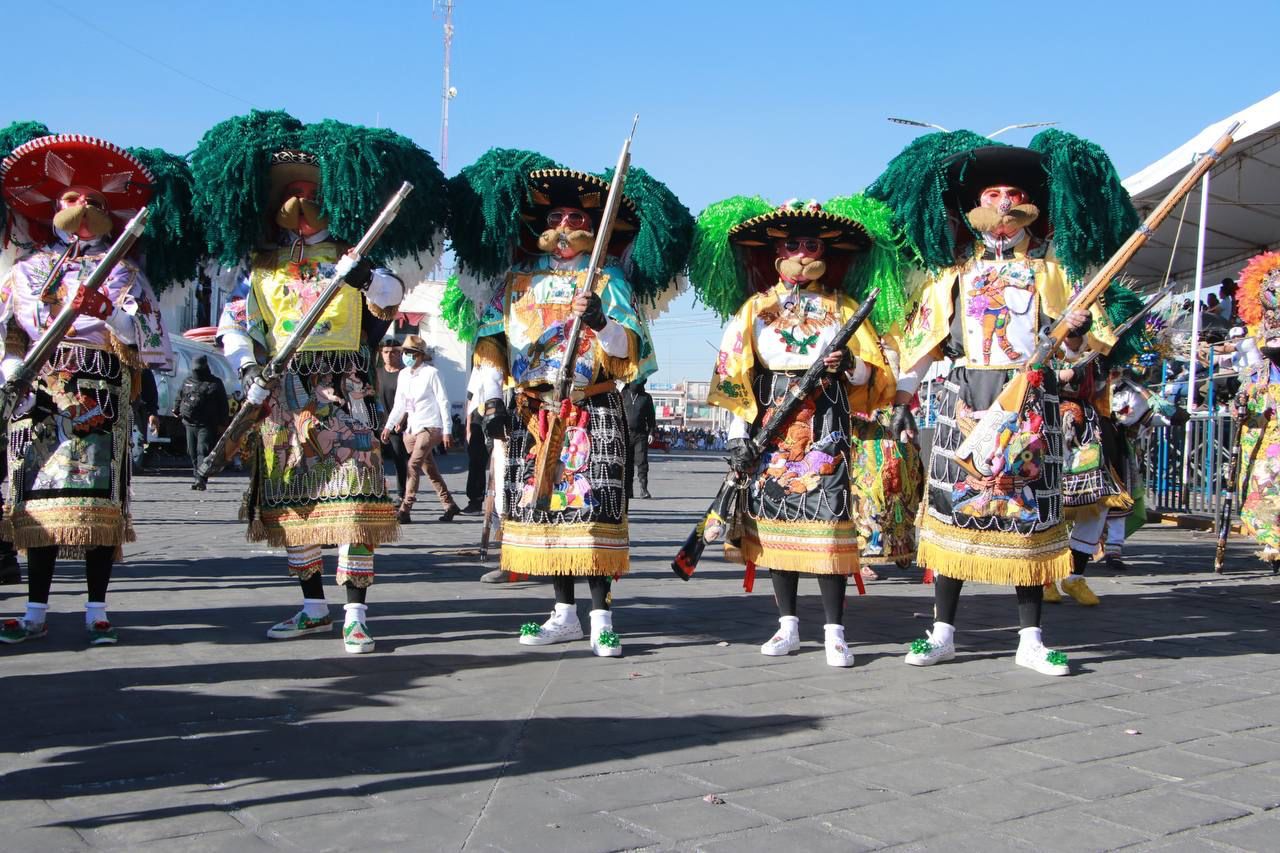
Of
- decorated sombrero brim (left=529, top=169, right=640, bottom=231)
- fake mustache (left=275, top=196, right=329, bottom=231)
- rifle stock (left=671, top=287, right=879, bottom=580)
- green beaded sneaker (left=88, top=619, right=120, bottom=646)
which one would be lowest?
green beaded sneaker (left=88, top=619, right=120, bottom=646)

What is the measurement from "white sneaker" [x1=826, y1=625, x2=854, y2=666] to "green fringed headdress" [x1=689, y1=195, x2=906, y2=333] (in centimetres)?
164

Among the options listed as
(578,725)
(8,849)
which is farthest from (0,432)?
(578,725)

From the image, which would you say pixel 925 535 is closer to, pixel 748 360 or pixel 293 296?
pixel 748 360

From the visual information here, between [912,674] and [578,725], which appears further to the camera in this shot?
[912,674]

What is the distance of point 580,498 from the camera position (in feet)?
17.8

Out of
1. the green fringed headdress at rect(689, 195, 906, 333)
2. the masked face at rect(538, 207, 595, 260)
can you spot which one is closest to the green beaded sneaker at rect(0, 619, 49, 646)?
the masked face at rect(538, 207, 595, 260)

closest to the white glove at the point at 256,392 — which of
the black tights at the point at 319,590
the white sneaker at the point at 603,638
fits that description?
the black tights at the point at 319,590

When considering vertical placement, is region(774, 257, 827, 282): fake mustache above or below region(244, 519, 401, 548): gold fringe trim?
above

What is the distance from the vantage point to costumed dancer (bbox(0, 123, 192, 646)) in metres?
5.21

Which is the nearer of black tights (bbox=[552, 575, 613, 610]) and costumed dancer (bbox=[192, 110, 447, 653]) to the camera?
costumed dancer (bbox=[192, 110, 447, 653])

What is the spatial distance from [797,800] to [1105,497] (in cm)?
490

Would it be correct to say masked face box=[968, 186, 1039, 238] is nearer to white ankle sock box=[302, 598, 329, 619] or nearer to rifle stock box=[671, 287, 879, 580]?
rifle stock box=[671, 287, 879, 580]

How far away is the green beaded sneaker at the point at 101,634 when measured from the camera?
5.21m

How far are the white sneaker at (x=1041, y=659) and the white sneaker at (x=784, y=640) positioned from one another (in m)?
0.99
